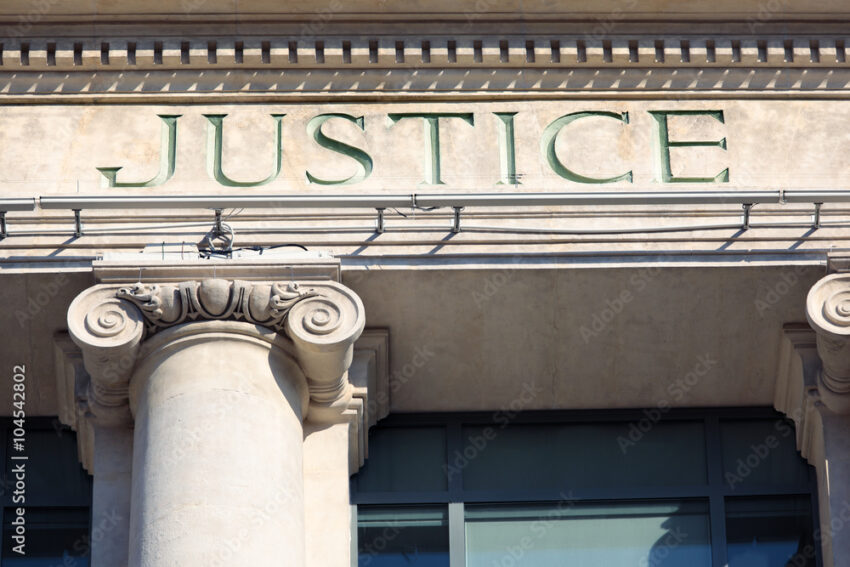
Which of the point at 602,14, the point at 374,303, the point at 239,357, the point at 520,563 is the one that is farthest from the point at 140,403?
the point at 602,14

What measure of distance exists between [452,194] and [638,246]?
74.8 inches

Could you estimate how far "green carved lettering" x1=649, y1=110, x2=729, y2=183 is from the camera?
815 inches

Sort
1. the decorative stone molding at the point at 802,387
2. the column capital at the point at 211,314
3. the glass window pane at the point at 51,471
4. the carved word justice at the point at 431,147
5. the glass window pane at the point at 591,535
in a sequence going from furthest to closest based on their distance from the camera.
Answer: the glass window pane at the point at 51,471 < the carved word justice at the point at 431,147 < the glass window pane at the point at 591,535 < the decorative stone molding at the point at 802,387 < the column capital at the point at 211,314

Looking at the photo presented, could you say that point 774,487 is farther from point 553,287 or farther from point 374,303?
point 374,303

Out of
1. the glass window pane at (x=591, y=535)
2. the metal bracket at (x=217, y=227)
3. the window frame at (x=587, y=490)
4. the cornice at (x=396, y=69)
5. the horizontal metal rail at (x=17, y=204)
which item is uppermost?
the cornice at (x=396, y=69)

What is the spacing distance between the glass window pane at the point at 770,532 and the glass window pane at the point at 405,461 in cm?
300

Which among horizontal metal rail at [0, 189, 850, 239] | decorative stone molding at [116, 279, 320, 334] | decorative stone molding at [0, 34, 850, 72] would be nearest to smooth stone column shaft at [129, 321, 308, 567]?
decorative stone molding at [116, 279, 320, 334]

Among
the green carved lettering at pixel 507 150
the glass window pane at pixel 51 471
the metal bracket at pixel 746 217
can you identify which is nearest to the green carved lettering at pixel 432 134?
the green carved lettering at pixel 507 150

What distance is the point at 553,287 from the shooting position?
20.1m

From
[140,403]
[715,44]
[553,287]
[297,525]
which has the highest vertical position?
[715,44]

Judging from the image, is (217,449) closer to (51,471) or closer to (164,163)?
(51,471)

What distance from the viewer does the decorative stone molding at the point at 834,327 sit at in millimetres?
19531

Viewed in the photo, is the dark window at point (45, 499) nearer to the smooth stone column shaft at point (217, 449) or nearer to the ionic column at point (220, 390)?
the ionic column at point (220, 390)

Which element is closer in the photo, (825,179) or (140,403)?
(140,403)
